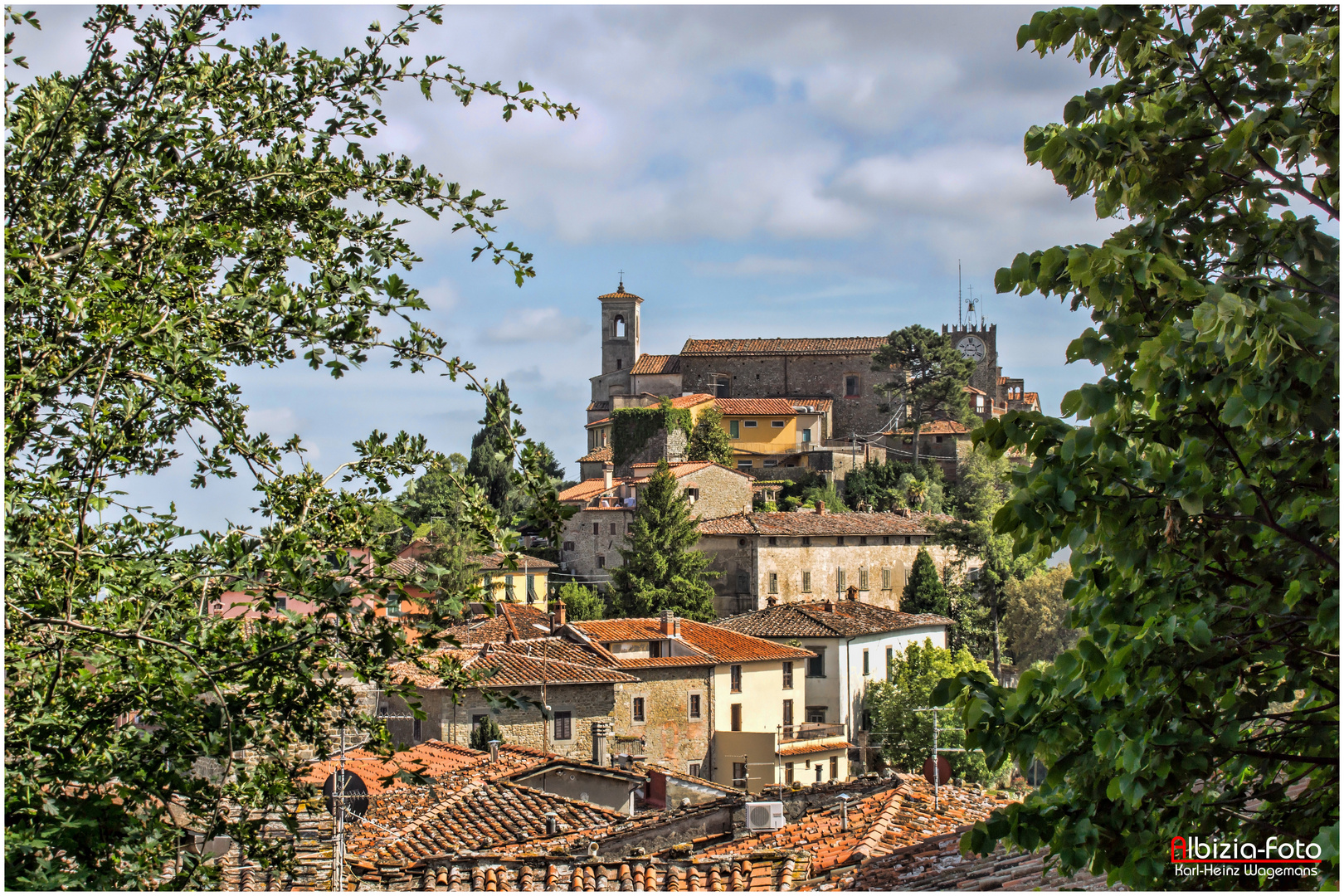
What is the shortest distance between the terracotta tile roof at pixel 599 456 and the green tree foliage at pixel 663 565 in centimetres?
1394

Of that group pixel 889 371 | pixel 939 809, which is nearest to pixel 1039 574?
pixel 889 371

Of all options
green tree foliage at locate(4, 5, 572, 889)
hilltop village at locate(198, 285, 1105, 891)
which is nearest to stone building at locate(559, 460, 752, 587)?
hilltop village at locate(198, 285, 1105, 891)

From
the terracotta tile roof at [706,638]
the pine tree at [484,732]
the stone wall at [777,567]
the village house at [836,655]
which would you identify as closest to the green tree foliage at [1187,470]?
the pine tree at [484,732]

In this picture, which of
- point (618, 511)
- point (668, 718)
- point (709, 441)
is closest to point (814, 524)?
point (618, 511)

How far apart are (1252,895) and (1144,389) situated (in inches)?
59.8

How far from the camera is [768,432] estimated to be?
56344 millimetres

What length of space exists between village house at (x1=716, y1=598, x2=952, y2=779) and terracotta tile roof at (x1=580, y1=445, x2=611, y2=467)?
18.5 meters

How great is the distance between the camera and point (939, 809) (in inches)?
606

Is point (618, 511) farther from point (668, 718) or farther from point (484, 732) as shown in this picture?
point (484, 732)

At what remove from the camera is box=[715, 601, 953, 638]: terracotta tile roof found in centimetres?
3678

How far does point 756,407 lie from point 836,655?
870 inches

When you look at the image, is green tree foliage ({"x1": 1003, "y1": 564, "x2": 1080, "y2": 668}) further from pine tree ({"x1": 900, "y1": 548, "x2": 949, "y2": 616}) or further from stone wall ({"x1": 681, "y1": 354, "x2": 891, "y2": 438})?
stone wall ({"x1": 681, "y1": 354, "x2": 891, "y2": 438})

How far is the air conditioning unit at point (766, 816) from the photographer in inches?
623

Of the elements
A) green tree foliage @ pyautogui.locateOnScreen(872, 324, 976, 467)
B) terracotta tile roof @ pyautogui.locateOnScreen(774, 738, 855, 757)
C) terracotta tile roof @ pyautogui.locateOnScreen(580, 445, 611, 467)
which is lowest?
terracotta tile roof @ pyautogui.locateOnScreen(774, 738, 855, 757)
